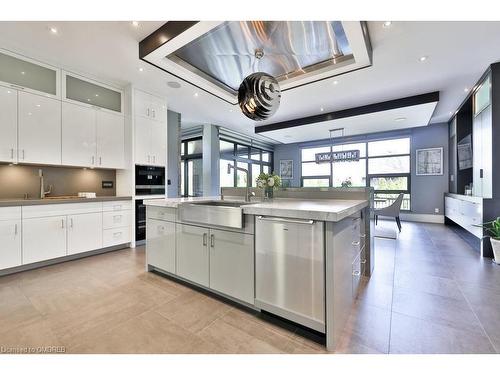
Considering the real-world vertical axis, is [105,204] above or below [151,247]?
above

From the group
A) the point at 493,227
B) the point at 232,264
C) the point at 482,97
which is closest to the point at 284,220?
the point at 232,264

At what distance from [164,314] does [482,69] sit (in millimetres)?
5324

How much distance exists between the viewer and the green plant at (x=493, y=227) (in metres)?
2.88

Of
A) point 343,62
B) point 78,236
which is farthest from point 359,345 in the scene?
point 78,236

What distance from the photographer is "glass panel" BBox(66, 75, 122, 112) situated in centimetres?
323

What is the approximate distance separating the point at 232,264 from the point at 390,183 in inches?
272

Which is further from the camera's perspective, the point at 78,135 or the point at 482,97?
the point at 482,97

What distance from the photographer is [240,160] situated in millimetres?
7723

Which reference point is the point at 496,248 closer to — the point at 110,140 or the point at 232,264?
the point at 232,264

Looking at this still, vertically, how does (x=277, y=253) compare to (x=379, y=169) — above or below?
below
